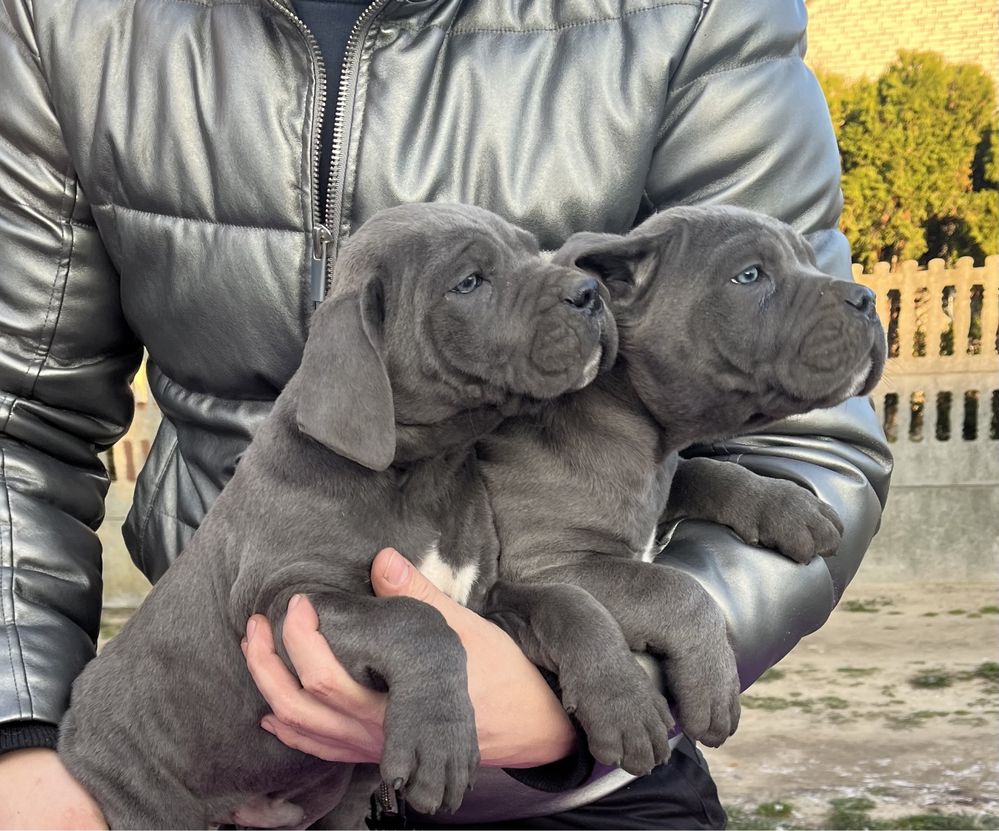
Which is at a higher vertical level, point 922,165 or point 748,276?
point 748,276

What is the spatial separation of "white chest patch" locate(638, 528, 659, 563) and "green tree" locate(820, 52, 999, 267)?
8748 mm

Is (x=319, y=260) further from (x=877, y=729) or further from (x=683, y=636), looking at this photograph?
(x=877, y=729)

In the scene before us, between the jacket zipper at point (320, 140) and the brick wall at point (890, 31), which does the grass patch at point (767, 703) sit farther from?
the brick wall at point (890, 31)

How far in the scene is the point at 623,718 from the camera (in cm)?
212

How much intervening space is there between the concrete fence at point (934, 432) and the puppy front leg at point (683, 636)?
7.51m

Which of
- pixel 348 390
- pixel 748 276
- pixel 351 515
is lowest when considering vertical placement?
pixel 351 515

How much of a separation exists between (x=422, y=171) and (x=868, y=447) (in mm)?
1116

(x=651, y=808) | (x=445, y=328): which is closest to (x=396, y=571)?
(x=445, y=328)

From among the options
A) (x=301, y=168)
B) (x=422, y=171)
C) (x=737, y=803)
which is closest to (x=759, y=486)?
(x=422, y=171)

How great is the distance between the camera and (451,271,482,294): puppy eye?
237 cm

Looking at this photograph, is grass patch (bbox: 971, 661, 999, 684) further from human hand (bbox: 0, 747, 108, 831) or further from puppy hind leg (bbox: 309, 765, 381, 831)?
→ human hand (bbox: 0, 747, 108, 831)

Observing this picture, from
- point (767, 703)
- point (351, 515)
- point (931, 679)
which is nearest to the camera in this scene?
point (351, 515)

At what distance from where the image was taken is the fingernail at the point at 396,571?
7.38 feet

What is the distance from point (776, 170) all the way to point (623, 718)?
1.23 meters
